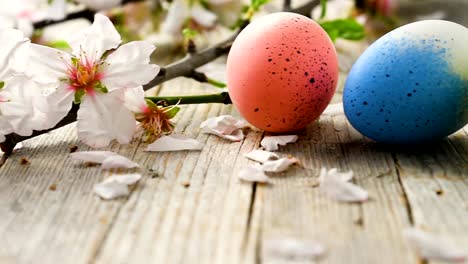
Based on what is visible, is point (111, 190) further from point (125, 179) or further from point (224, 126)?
point (224, 126)

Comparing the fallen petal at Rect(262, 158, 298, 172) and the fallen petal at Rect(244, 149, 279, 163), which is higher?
the fallen petal at Rect(262, 158, 298, 172)

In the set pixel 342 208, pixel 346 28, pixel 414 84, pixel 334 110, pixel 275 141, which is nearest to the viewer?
pixel 342 208

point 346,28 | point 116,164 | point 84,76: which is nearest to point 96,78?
point 84,76

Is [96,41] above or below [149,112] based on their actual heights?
above

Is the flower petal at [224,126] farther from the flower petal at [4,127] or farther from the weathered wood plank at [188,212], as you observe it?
the flower petal at [4,127]

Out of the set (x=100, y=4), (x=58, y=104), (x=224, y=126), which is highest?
(x=58, y=104)

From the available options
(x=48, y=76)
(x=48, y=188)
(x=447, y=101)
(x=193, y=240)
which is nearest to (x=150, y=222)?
(x=193, y=240)

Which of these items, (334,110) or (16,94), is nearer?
(16,94)

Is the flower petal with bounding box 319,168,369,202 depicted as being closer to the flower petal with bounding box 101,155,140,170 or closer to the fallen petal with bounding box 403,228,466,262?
the fallen petal with bounding box 403,228,466,262

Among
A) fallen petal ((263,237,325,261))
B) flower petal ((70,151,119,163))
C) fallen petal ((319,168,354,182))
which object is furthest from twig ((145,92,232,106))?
fallen petal ((263,237,325,261))

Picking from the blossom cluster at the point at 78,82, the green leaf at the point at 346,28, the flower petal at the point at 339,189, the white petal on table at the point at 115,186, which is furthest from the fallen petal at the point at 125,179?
the green leaf at the point at 346,28
